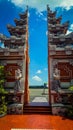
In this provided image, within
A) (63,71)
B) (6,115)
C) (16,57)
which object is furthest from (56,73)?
(6,115)

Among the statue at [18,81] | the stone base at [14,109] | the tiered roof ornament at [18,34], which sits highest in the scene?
the tiered roof ornament at [18,34]

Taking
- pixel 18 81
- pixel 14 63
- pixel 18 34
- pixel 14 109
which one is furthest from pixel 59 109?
pixel 18 34

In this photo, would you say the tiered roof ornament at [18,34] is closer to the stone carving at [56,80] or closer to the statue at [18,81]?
the statue at [18,81]

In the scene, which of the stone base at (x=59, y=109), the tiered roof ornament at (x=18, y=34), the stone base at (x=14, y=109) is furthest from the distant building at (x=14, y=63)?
the stone base at (x=59, y=109)

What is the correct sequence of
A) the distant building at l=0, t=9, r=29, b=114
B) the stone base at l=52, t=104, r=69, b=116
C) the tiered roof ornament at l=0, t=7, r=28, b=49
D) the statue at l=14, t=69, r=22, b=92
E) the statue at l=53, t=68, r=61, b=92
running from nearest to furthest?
1. the stone base at l=52, t=104, r=69, b=116
2. the distant building at l=0, t=9, r=29, b=114
3. the statue at l=14, t=69, r=22, b=92
4. the statue at l=53, t=68, r=61, b=92
5. the tiered roof ornament at l=0, t=7, r=28, b=49

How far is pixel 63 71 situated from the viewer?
10.9 metres

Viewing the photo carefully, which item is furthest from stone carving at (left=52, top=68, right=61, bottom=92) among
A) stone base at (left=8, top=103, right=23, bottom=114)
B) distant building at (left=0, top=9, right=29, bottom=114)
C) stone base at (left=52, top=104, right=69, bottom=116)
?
stone base at (left=8, top=103, right=23, bottom=114)

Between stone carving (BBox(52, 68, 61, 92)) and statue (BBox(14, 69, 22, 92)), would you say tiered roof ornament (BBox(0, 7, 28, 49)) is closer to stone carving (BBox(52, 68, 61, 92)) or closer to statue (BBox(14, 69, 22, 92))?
statue (BBox(14, 69, 22, 92))

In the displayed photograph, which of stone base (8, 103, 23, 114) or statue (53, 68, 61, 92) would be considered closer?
stone base (8, 103, 23, 114)

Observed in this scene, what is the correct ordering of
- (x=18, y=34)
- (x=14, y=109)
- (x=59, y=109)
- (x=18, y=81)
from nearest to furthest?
(x=59, y=109) → (x=14, y=109) → (x=18, y=81) → (x=18, y=34)

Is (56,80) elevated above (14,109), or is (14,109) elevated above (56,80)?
(56,80)

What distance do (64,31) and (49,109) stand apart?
7.02 metres

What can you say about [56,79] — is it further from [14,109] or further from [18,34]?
[18,34]

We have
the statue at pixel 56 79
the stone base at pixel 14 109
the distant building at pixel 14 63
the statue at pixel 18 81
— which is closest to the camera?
the stone base at pixel 14 109
